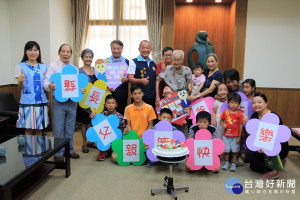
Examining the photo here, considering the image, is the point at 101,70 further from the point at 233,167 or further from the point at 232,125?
the point at 233,167

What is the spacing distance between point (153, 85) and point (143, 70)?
234mm

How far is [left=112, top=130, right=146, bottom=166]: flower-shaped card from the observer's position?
290 cm

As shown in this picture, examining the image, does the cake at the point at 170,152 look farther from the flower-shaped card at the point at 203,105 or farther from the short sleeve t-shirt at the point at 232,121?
the flower-shaped card at the point at 203,105

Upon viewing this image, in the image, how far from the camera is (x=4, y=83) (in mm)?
4219

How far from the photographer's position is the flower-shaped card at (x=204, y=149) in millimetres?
2676

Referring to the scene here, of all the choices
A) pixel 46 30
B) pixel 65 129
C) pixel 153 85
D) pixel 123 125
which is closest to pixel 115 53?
pixel 153 85

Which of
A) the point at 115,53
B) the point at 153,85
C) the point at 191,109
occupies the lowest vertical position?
the point at 191,109

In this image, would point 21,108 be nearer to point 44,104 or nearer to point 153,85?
point 44,104

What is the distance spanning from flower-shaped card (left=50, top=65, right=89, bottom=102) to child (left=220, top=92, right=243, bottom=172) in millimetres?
1688

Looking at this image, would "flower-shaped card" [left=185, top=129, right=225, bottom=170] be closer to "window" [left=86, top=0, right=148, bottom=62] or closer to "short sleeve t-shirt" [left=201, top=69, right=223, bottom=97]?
"short sleeve t-shirt" [left=201, top=69, right=223, bottom=97]

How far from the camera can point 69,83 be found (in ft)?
9.69

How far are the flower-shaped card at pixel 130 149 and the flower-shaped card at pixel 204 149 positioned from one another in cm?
57

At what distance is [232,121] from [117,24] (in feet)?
10.9

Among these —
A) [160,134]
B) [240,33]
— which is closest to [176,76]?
[160,134]
